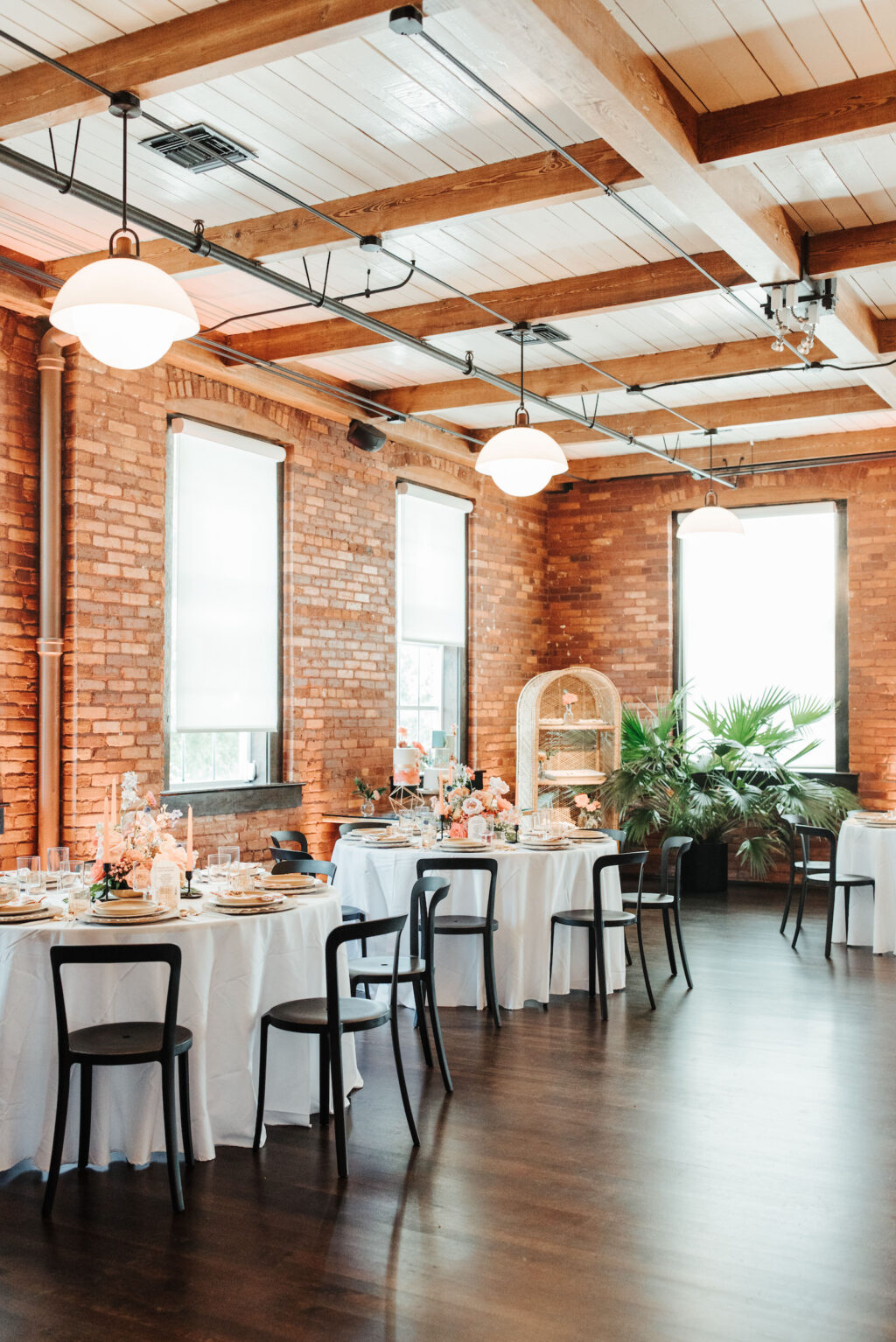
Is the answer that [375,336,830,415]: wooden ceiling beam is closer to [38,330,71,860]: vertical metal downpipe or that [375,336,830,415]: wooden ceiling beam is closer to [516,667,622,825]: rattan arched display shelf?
[516,667,622,825]: rattan arched display shelf

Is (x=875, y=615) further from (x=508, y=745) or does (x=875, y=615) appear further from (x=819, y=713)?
(x=508, y=745)

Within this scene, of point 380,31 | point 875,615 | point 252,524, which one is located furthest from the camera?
point 875,615

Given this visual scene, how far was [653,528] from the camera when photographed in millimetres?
11547

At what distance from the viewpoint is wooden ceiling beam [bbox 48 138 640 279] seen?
4934 millimetres

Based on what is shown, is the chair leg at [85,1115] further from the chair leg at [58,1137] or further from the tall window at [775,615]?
the tall window at [775,615]

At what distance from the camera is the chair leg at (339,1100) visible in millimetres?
3994

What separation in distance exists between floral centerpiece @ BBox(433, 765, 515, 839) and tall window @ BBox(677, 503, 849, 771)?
470cm

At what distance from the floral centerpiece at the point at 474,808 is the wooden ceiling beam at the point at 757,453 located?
532 cm

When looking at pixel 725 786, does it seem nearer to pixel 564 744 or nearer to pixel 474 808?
pixel 564 744

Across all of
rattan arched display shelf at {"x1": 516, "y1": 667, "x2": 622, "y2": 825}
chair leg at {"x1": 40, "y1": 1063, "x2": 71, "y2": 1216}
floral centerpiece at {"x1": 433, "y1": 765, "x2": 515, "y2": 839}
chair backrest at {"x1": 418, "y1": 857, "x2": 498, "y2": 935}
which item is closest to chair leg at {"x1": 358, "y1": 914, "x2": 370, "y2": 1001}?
chair backrest at {"x1": 418, "y1": 857, "x2": 498, "y2": 935}

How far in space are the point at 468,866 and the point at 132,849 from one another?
1.92 meters

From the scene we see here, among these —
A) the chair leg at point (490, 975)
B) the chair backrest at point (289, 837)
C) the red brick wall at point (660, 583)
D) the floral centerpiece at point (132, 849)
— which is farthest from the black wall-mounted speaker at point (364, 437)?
the floral centerpiece at point (132, 849)

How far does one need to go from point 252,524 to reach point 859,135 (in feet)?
15.7

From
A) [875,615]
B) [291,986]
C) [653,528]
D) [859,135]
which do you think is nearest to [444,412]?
[653,528]
